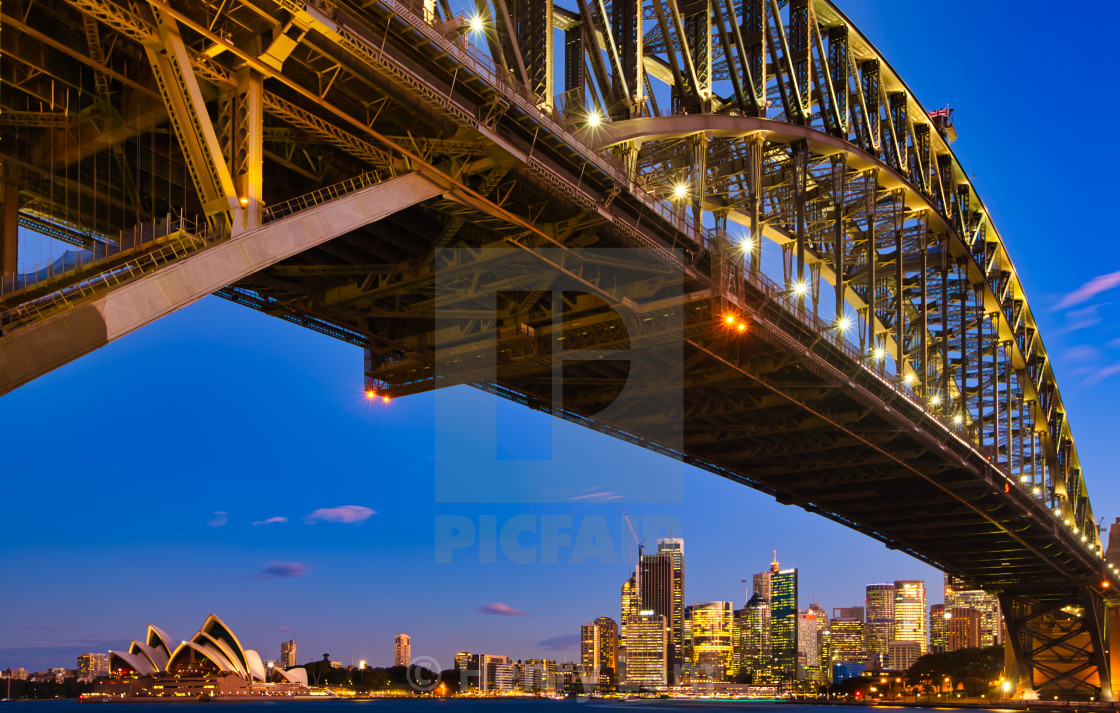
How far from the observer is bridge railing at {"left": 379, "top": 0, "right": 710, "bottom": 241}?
19.4 metres

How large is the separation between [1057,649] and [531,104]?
85.7m

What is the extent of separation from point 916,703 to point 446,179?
458 ft

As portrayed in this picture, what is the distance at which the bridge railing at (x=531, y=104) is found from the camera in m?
19.4

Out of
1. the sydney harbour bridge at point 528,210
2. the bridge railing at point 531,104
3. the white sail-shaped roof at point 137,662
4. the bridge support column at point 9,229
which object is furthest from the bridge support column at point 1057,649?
the white sail-shaped roof at point 137,662

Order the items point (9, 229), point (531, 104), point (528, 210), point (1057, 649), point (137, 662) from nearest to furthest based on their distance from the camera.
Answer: point (9, 229)
point (531, 104)
point (528, 210)
point (1057, 649)
point (137, 662)

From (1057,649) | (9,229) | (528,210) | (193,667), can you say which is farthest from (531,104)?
(193,667)

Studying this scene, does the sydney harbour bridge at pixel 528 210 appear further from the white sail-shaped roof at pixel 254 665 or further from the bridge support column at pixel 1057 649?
the white sail-shaped roof at pixel 254 665

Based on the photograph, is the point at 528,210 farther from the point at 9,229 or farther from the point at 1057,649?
the point at 1057,649

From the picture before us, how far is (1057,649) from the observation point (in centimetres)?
9181

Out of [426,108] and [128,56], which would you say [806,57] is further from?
[128,56]

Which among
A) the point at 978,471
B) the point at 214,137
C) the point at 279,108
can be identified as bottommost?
the point at 978,471

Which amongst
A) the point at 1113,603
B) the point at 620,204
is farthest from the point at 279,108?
the point at 1113,603

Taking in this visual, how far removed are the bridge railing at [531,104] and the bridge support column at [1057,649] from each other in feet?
231

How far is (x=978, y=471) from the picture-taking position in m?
51.8
